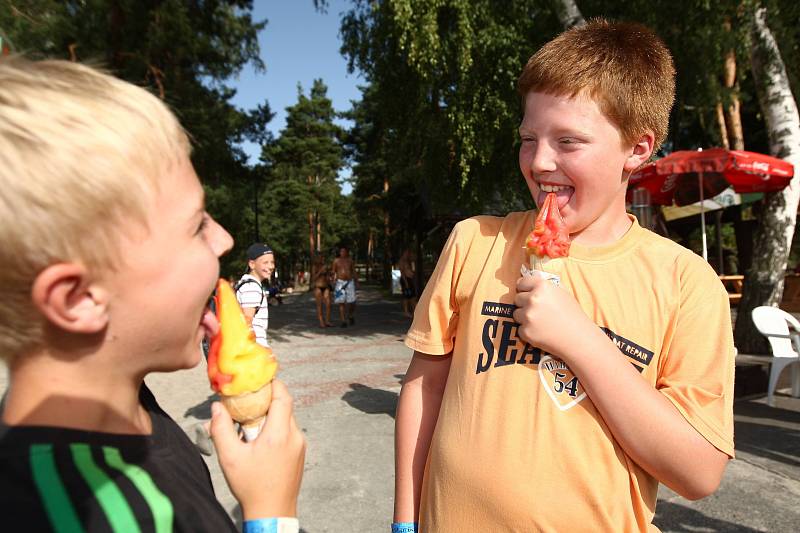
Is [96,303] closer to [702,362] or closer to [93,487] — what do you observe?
[93,487]

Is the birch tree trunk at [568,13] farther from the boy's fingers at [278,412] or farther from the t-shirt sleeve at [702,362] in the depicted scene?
the boy's fingers at [278,412]

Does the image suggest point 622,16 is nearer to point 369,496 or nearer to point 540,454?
point 369,496

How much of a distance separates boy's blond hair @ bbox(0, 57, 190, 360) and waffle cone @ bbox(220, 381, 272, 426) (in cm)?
→ 40

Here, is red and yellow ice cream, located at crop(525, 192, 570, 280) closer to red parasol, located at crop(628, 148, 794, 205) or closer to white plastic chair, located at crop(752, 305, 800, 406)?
red parasol, located at crop(628, 148, 794, 205)

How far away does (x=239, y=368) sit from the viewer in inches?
45.1

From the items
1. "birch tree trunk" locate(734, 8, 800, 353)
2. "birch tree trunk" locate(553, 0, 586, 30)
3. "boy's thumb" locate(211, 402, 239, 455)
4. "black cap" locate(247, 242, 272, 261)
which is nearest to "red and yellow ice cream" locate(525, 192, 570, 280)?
"boy's thumb" locate(211, 402, 239, 455)

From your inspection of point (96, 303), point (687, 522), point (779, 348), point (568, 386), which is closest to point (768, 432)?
point (779, 348)

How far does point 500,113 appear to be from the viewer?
924cm

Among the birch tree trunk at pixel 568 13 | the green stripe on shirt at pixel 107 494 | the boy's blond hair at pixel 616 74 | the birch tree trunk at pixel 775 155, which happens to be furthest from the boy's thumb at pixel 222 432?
the birch tree trunk at pixel 775 155

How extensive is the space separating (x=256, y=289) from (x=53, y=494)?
519cm

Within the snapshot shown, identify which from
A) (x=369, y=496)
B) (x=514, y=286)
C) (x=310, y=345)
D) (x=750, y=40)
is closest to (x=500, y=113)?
(x=750, y=40)

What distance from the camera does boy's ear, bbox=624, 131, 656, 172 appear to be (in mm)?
1493

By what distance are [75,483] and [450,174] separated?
11.7m

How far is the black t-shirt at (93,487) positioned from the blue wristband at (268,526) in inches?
1.8
